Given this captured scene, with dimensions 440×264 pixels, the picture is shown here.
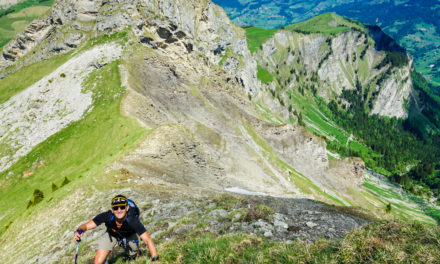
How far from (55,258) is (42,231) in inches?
309

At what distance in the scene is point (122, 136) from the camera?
40.4 metres

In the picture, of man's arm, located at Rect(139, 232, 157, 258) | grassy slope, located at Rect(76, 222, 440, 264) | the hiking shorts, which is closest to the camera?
grassy slope, located at Rect(76, 222, 440, 264)

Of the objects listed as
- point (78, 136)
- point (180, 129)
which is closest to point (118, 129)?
point (78, 136)

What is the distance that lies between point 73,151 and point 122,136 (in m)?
9.02

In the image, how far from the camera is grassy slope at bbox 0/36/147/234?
35062 mm

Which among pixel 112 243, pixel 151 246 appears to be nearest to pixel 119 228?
pixel 112 243

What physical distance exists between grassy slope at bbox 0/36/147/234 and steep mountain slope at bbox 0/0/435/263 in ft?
0.73

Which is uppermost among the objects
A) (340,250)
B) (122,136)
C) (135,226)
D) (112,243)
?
(340,250)

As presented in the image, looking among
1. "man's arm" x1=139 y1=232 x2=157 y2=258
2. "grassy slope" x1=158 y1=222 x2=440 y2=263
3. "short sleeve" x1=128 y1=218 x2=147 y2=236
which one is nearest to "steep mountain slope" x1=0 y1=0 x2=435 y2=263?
"grassy slope" x1=158 y1=222 x2=440 y2=263

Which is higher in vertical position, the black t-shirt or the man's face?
the man's face

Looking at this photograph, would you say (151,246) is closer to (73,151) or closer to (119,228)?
(119,228)

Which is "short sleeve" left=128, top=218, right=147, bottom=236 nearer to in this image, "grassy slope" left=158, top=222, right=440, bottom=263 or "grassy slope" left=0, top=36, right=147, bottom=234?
"grassy slope" left=158, top=222, right=440, bottom=263

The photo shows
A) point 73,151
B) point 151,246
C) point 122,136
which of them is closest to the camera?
point 151,246

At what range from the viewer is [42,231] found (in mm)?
21375
